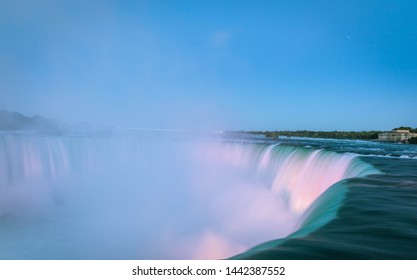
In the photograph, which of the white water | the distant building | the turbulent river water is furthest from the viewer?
the distant building

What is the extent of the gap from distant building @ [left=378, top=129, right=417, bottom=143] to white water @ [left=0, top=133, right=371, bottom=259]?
35.9ft

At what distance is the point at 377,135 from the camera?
22188 mm

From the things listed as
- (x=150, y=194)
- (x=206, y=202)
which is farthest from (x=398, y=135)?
(x=150, y=194)

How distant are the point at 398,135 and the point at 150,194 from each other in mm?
15506

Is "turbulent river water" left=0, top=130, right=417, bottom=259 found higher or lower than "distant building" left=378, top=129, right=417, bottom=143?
lower

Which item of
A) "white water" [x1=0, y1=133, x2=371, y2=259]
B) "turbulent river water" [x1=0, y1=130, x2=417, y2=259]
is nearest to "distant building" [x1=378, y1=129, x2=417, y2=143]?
"turbulent river water" [x1=0, y1=130, x2=417, y2=259]

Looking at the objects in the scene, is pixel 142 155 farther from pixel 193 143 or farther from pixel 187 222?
pixel 187 222

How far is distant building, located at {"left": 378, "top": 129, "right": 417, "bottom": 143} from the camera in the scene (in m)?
16.6

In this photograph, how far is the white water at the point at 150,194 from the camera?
5.18m

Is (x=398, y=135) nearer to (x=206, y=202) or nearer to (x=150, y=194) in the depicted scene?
(x=206, y=202)

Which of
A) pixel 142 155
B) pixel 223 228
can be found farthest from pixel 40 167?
pixel 223 228

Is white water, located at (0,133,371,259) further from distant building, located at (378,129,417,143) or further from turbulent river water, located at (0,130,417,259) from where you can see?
distant building, located at (378,129,417,143)

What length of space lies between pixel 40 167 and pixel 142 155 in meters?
4.93

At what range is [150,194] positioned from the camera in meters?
9.82
